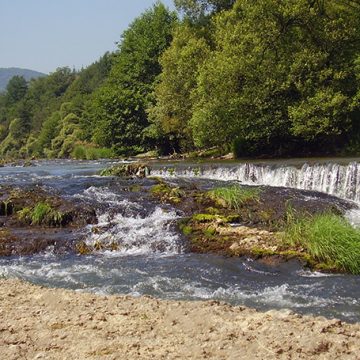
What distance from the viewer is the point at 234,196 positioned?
54.2ft

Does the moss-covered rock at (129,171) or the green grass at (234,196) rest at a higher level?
the green grass at (234,196)

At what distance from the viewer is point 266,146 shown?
110ft

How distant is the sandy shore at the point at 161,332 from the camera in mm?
6062

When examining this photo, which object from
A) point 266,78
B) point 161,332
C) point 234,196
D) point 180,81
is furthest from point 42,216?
point 180,81

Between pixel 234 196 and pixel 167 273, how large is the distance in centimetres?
570

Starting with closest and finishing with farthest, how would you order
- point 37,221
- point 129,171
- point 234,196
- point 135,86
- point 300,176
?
point 37,221 < point 234,196 < point 300,176 < point 129,171 < point 135,86

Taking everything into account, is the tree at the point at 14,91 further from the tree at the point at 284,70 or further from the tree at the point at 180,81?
the tree at the point at 284,70

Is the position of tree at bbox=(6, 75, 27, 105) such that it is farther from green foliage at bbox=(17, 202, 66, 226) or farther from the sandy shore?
the sandy shore

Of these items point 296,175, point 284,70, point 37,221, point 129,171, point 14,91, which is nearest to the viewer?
point 37,221

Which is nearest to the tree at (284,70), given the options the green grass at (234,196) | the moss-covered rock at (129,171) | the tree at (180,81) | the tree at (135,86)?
the tree at (180,81)

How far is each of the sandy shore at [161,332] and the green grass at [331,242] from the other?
13.2 feet

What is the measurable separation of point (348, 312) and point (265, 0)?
2379cm

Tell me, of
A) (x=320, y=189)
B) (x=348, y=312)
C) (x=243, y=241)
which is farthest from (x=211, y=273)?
(x=320, y=189)

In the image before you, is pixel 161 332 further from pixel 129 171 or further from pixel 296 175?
pixel 129 171
